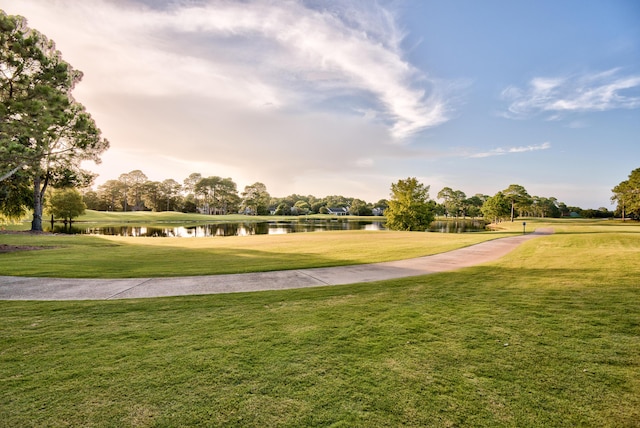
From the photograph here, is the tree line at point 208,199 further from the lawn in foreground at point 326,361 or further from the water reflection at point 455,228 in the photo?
the lawn in foreground at point 326,361

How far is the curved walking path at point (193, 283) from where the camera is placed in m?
6.59

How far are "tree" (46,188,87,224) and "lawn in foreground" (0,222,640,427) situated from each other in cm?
5237

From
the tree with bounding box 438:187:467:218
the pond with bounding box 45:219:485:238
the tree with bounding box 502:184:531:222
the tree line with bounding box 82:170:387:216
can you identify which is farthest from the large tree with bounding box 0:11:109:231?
the tree with bounding box 438:187:467:218

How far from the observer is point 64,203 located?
45.5 m

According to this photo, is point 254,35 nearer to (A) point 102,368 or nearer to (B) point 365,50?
(B) point 365,50

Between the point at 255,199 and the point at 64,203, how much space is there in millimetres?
64049

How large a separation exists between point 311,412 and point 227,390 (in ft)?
2.82

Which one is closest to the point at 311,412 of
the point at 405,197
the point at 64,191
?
the point at 405,197

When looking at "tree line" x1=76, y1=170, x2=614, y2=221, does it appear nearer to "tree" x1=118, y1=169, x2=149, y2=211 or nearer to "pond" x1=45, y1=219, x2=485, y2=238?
"tree" x1=118, y1=169, x2=149, y2=211

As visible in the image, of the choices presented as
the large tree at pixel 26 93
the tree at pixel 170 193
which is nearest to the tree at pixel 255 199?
the tree at pixel 170 193

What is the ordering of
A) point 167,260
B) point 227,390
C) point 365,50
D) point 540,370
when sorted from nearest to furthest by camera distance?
point 227,390, point 540,370, point 167,260, point 365,50

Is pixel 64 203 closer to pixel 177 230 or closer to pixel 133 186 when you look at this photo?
pixel 177 230

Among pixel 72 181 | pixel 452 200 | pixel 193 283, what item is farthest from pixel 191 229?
pixel 452 200

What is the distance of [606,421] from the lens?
2318mm
